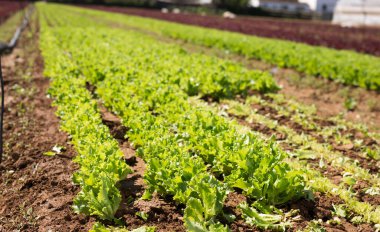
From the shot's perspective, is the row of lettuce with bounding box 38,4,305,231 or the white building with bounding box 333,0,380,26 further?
the white building with bounding box 333,0,380,26

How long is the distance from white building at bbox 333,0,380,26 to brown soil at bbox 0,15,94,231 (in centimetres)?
3395

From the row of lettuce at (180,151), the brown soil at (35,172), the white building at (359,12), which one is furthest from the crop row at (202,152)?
the white building at (359,12)

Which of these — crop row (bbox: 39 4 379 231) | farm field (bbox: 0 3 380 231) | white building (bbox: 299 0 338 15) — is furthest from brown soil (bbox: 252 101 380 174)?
white building (bbox: 299 0 338 15)

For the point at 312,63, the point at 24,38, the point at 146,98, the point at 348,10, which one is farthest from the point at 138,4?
the point at 146,98

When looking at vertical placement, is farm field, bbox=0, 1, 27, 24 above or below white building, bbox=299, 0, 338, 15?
below

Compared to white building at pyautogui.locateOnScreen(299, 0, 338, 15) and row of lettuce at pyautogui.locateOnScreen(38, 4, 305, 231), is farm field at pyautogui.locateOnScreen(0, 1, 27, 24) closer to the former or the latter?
row of lettuce at pyautogui.locateOnScreen(38, 4, 305, 231)

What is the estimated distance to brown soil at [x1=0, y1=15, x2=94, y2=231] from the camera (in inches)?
176

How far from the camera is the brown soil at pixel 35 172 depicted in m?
4.46

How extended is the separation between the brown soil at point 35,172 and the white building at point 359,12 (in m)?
34.0

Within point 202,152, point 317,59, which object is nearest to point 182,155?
point 202,152

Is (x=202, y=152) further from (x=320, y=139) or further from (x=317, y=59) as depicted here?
(x=317, y=59)

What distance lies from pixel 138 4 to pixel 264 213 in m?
65.8

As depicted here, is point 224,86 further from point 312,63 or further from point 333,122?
point 312,63

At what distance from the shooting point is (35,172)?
5.55 meters
